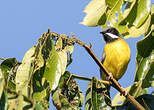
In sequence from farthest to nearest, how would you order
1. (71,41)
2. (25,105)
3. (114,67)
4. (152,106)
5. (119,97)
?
(114,67)
(119,97)
(152,106)
(71,41)
(25,105)

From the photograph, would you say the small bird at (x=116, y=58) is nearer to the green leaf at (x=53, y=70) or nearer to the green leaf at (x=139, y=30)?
the green leaf at (x=139, y=30)

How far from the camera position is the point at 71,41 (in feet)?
9.43

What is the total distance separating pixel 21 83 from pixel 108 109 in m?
1.13

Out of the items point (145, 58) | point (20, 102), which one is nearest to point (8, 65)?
point (20, 102)

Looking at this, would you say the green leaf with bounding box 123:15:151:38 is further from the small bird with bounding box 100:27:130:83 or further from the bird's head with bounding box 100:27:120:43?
the bird's head with bounding box 100:27:120:43

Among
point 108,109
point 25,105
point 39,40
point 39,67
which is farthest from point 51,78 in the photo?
point 108,109

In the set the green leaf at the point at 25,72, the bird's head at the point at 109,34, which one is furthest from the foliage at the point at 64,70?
A: the bird's head at the point at 109,34

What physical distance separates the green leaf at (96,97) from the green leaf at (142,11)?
2.38 feet

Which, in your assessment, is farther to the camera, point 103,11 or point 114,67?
point 114,67

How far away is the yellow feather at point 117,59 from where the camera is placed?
5500 mm

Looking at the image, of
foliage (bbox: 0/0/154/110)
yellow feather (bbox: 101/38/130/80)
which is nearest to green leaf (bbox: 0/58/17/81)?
foliage (bbox: 0/0/154/110)

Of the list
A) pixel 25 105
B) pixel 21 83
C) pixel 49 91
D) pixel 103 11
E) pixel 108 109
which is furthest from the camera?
pixel 103 11

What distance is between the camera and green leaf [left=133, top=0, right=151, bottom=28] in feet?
10.1

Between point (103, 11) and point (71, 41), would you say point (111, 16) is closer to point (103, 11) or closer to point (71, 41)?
point (103, 11)
